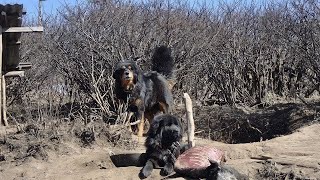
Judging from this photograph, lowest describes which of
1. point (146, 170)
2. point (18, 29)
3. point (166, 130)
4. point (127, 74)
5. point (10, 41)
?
point (146, 170)

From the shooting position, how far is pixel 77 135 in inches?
365

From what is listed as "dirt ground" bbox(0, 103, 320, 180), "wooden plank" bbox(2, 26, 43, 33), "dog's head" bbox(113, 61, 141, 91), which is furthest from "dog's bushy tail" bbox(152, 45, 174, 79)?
"wooden plank" bbox(2, 26, 43, 33)

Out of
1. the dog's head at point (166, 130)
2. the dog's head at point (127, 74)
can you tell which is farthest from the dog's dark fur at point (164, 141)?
the dog's head at point (127, 74)

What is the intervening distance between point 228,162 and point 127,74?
10.5 ft

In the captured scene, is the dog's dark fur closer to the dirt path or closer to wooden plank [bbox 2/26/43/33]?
the dirt path

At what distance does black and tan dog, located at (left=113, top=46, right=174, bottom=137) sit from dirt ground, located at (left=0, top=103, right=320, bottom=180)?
1.18 m

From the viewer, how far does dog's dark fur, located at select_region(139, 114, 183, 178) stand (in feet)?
24.4

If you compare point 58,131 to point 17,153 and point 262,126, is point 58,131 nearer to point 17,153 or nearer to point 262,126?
point 17,153

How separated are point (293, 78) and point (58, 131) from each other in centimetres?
767

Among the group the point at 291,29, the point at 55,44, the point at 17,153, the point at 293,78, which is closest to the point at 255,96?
the point at 293,78

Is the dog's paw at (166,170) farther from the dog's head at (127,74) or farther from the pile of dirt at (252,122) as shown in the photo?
the pile of dirt at (252,122)

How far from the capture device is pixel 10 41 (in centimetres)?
1175

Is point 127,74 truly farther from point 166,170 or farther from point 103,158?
point 166,170

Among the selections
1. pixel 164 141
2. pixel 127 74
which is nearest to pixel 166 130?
pixel 164 141
